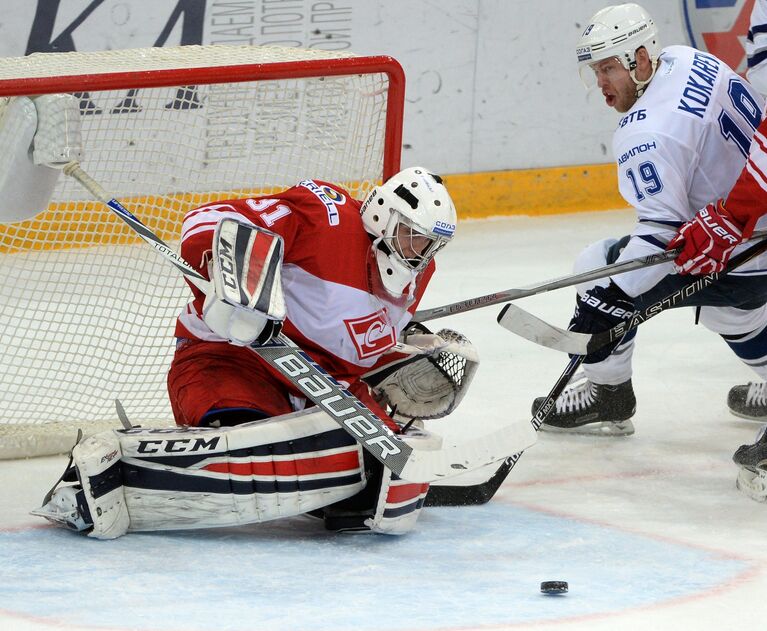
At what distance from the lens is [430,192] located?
8.80 feet

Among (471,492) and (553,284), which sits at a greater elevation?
(553,284)

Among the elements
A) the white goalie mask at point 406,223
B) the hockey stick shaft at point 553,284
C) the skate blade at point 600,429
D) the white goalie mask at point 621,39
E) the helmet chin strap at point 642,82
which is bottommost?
the skate blade at point 600,429

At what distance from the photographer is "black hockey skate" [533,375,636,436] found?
354cm

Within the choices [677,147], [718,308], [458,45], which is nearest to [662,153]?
[677,147]

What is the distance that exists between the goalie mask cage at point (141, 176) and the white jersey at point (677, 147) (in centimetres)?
60


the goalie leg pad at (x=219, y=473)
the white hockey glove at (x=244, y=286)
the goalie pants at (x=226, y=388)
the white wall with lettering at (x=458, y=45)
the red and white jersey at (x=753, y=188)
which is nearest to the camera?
the white hockey glove at (x=244, y=286)

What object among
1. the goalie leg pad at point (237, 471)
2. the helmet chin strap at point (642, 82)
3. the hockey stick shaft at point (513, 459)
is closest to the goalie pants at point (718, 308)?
the hockey stick shaft at point (513, 459)

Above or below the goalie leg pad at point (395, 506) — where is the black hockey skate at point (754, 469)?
below

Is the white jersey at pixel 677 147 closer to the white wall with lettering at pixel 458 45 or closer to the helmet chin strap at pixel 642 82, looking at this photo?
the helmet chin strap at pixel 642 82

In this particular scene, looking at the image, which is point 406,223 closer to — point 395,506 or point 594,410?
point 395,506

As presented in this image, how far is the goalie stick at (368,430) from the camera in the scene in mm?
2547

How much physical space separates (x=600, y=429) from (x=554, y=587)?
129 cm

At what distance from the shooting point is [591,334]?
3.18m

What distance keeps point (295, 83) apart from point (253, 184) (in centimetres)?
57
